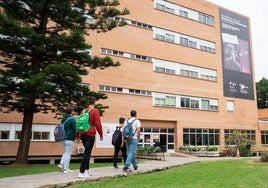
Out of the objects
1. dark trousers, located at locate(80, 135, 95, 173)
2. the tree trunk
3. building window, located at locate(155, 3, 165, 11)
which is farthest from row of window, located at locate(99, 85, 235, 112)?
dark trousers, located at locate(80, 135, 95, 173)

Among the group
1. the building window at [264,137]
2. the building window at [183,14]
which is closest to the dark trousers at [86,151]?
the building window at [183,14]

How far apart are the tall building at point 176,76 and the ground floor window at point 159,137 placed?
89mm

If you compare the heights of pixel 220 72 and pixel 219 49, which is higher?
pixel 219 49

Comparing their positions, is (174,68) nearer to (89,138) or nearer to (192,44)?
(192,44)

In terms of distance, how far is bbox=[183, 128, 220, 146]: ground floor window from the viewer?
103 feet

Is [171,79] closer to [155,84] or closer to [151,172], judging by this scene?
[155,84]

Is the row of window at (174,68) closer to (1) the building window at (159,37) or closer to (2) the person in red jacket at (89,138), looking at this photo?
(1) the building window at (159,37)

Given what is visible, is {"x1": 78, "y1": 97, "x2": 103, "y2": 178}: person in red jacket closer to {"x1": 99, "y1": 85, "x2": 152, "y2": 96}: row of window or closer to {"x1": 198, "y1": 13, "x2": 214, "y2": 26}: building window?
{"x1": 99, "y1": 85, "x2": 152, "y2": 96}: row of window

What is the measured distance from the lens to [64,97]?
14.7m

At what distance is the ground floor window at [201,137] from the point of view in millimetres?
31312

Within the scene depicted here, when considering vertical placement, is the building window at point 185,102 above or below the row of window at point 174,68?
below

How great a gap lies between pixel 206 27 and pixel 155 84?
11.1 m

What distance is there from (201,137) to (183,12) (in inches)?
528

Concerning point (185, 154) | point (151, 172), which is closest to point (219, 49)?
point (185, 154)
